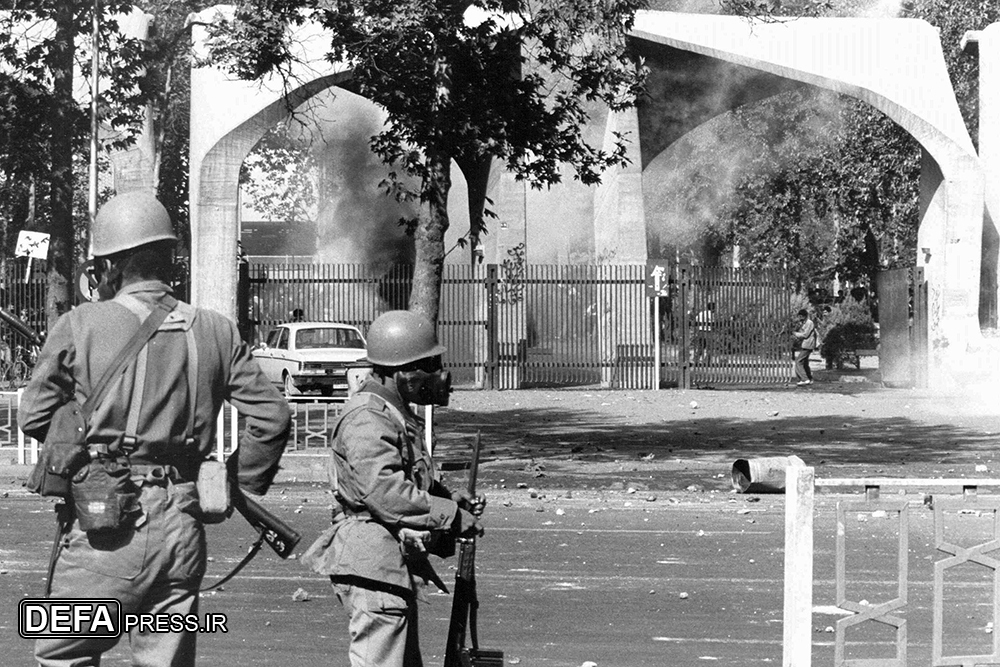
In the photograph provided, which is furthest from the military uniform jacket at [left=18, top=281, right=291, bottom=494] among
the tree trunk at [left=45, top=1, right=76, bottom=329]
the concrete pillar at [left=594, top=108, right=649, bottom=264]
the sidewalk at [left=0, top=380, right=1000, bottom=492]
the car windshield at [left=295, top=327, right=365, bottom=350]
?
the concrete pillar at [left=594, top=108, right=649, bottom=264]

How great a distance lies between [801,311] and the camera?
32.8 m

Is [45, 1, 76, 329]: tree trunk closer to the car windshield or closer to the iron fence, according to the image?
the iron fence

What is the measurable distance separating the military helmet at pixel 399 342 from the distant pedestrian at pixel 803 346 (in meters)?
27.3

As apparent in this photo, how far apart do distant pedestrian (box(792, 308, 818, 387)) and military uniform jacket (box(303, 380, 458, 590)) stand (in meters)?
27.5

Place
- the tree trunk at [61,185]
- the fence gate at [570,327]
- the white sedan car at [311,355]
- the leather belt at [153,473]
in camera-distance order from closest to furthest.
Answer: the leather belt at [153,473], the white sedan car at [311,355], the tree trunk at [61,185], the fence gate at [570,327]

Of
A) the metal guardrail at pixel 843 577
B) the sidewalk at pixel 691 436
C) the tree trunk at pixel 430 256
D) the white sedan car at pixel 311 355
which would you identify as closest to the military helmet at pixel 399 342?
the metal guardrail at pixel 843 577

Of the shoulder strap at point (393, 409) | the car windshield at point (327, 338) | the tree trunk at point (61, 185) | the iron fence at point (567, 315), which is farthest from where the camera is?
the iron fence at point (567, 315)

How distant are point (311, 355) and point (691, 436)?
9785 mm

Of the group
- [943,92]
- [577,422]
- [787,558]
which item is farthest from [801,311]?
[787,558]

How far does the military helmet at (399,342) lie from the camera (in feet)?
16.4

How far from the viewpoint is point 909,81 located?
28.9 metres

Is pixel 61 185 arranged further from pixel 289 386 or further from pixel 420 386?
pixel 420 386

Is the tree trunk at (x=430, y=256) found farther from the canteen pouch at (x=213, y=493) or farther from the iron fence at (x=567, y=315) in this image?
the iron fence at (x=567, y=315)

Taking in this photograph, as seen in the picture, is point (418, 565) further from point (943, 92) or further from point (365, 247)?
point (365, 247)
